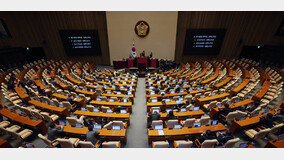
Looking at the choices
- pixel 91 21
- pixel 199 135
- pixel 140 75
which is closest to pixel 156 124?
pixel 199 135

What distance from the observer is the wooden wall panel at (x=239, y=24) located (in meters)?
13.9

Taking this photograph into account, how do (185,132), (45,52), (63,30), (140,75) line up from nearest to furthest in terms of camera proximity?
1. (185,132)
2. (140,75)
3. (63,30)
4. (45,52)

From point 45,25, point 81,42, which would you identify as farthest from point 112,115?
point 45,25

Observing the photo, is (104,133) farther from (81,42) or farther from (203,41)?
(203,41)

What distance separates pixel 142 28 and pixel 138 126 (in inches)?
495

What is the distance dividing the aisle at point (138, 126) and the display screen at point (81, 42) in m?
10.2

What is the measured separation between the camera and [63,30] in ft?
48.3

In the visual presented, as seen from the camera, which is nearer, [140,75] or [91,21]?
[140,75]

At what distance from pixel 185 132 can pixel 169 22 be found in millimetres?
13703

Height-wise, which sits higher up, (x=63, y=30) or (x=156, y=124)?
(x=63, y=30)

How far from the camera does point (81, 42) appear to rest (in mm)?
15500

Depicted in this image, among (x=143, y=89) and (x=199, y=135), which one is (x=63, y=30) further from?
(x=199, y=135)

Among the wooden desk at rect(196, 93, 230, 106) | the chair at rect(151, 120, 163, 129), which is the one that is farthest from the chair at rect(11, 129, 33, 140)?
the wooden desk at rect(196, 93, 230, 106)

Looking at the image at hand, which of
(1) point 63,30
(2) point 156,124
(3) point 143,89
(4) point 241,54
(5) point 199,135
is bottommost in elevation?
(5) point 199,135
